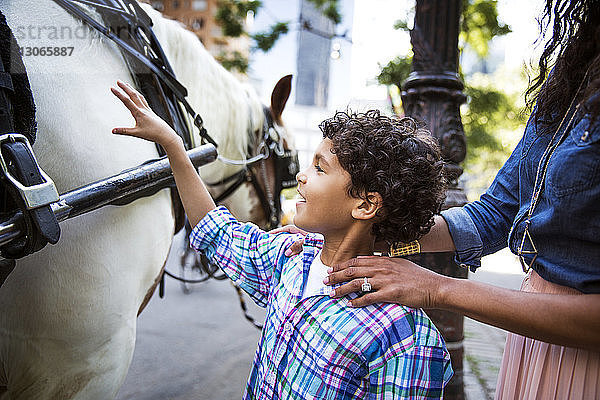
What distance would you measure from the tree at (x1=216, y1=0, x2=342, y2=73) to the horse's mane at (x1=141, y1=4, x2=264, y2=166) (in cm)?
462

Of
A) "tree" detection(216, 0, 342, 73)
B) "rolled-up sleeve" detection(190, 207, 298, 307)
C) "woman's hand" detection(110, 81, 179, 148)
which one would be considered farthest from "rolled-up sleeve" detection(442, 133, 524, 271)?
"tree" detection(216, 0, 342, 73)

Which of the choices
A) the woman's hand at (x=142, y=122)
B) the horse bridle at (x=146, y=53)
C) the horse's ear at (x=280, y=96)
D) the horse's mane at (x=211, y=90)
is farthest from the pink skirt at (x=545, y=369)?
the horse's ear at (x=280, y=96)

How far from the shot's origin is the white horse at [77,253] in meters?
1.29

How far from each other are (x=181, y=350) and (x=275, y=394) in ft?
11.3

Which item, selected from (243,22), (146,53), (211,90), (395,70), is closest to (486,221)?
(146,53)

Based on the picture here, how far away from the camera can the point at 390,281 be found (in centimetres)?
100

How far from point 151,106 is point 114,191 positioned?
438mm

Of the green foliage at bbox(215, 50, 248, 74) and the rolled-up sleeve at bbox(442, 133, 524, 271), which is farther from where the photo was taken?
the green foliage at bbox(215, 50, 248, 74)

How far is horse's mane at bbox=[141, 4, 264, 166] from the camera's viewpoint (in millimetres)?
2066

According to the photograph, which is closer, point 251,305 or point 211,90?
point 211,90

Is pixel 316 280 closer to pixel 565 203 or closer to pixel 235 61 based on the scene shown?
pixel 565 203

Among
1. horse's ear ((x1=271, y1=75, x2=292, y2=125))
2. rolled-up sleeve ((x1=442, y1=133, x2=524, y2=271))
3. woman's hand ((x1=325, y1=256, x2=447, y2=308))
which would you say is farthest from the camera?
horse's ear ((x1=271, y1=75, x2=292, y2=125))

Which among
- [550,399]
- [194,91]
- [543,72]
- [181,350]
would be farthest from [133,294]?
[181,350]

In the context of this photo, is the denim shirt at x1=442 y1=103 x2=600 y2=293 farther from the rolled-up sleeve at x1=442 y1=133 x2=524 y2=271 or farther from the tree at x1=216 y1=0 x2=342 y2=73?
the tree at x1=216 y1=0 x2=342 y2=73
